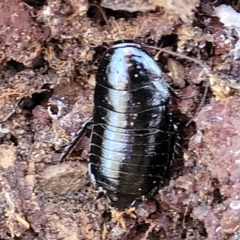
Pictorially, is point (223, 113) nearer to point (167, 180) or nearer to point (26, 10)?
point (167, 180)

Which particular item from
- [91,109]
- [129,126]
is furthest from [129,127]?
[91,109]

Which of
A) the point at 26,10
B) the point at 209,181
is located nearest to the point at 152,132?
the point at 209,181

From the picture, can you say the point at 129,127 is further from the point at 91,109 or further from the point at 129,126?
the point at 91,109
